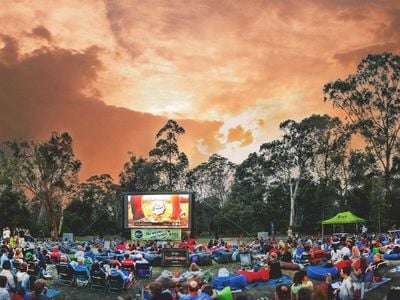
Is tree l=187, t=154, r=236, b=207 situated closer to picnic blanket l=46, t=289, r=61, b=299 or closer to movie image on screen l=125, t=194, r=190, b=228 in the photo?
movie image on screen l=125, t=194, r=190, b=228

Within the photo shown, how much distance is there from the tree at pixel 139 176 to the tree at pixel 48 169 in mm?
10010

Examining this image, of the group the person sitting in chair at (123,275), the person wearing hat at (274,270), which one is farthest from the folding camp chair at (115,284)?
the person wearing hat at (274,270)

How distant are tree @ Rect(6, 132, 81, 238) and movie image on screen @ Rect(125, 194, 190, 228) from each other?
21.2 m

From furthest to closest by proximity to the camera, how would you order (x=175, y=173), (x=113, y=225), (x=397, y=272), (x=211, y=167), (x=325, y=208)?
(x=211, y=167)
(x=175, y=173)
(x=113, y=225)
(x=325, y=208)
(x=397, y=272)

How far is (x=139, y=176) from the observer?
223 feet

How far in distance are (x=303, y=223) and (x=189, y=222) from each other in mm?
23139

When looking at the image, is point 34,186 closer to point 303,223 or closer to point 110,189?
point 110,189

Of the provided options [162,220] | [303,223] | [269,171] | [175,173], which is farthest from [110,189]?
[162,220]

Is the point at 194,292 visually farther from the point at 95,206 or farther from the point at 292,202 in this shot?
the point at 95,206

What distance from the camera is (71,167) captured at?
58.8 m

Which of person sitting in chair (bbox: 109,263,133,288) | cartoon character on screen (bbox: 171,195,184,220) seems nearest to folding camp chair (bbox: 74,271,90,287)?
person sitting in chair (bbox: 109,263,133,288)

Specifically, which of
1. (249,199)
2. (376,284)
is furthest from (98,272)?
(249,199)

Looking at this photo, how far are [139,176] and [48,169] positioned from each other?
1473 cm

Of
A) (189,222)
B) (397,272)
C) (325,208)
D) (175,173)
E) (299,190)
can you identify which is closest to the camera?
(397,272)
